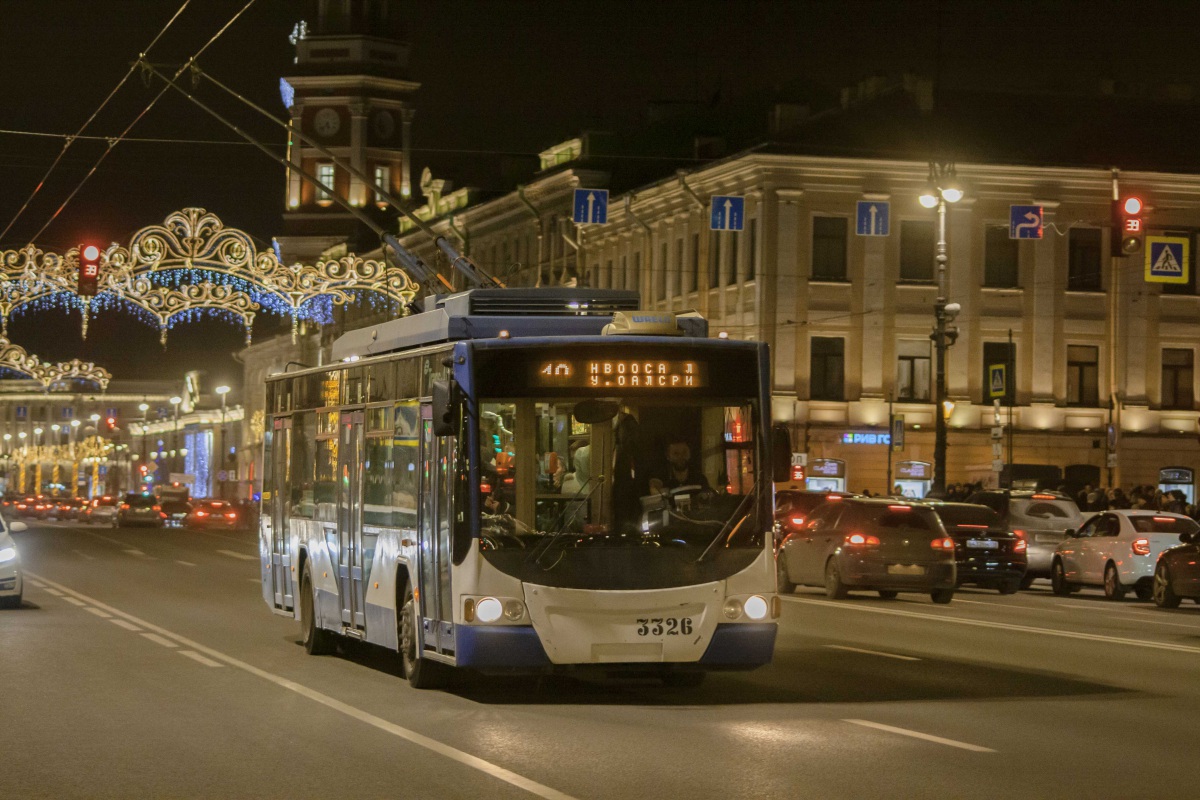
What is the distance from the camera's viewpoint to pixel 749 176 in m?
63.4

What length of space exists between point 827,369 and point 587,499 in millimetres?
48958

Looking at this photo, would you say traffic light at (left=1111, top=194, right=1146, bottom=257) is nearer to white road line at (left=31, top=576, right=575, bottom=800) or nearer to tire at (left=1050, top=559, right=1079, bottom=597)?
tire at (left=1050, top=559, right=1079, bottom=597)

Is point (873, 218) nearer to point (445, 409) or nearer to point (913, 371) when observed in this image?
point (913, 371)

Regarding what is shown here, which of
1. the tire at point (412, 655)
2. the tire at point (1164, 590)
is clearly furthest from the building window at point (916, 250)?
the tire at point (412, 655)

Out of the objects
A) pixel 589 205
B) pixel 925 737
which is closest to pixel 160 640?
pixel 925 737

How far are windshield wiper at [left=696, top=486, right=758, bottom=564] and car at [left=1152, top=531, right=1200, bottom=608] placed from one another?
661 inches

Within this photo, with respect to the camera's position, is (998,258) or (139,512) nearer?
(998,258)

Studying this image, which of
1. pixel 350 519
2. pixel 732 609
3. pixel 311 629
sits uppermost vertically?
pixel 350 519

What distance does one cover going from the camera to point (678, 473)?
14.8 meters

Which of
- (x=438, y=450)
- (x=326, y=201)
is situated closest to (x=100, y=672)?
(x=438, y=450)

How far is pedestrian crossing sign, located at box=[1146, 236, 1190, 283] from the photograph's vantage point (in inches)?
1470

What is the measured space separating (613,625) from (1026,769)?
3752mm

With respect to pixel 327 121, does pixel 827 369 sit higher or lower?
lower

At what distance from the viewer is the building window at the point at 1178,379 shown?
2552 inches
